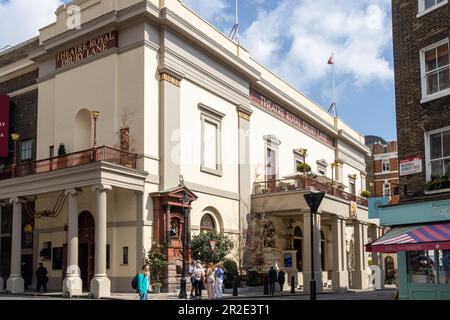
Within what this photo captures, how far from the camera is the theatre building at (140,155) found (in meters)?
28.1

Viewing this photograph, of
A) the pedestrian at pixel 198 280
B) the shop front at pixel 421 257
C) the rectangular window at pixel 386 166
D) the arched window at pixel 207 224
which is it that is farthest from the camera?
the rectangular window at pixel 386 166

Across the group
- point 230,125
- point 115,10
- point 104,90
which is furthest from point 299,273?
point 115,10

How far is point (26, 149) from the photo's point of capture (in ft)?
117

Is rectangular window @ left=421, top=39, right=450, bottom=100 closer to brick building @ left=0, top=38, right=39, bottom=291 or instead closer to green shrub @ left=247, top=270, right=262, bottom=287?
green shrub @ left=247, top=270, right=262, bottom=287

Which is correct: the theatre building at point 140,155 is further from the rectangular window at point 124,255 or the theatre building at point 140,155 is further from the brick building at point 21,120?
the brick building at point 21,120

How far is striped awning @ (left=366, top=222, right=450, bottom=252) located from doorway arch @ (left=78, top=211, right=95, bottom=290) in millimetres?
15616

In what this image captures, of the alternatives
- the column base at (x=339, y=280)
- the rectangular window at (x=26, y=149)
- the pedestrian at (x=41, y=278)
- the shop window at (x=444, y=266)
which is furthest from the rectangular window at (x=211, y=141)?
the shop window at (x=444, y=266)

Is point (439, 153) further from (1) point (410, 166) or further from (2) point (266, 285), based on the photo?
(2) point (266, 285)

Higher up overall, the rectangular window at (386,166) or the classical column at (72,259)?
the rectangular window at (386,166)

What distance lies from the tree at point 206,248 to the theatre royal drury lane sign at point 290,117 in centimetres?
1246

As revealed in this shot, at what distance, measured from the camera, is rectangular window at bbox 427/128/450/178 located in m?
18.8

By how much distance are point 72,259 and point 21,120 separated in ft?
44.0

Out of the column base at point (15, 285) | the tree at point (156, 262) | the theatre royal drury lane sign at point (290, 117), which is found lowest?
the column base at point (15, 285)

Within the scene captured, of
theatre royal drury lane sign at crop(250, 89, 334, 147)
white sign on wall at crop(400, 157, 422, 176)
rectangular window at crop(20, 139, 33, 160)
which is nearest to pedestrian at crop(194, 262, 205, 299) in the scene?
white sign on wall at crop(400, 157, 422, 176)
